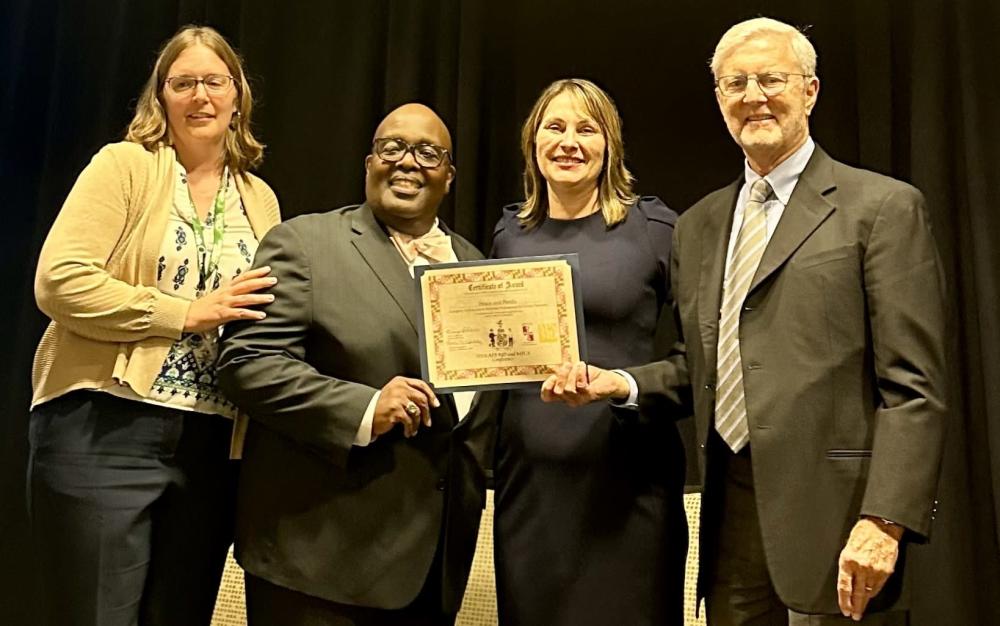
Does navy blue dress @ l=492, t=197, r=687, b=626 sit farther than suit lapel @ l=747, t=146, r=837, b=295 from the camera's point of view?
Yes

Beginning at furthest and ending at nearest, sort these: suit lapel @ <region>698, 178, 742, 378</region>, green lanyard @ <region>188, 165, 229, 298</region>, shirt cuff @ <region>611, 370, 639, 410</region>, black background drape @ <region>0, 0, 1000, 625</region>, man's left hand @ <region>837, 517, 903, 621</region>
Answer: black background drape @ <region>0, 0, 1000, 625</region>
green lanyard @ <region>188, 165, 229, 298</region>
shirt cuff @ <region>611, 370, 639, 410</region>
suit lapel @ <region>698, 178, 742, 378</region>
man's left hand @ <region>837, 517, 903, 621</region>

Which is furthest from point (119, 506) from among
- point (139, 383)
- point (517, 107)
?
point (517, 107)

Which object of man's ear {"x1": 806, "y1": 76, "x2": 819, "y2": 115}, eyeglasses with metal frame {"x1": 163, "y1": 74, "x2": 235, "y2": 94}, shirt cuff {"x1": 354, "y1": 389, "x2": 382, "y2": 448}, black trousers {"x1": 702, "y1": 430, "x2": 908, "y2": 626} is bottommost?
black trousers {"x1": 702, "y1": 430, "x2": 908, "y2": 626}

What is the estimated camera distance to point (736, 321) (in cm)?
185

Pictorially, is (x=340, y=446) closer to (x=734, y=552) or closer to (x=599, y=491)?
(x=599, y=491)

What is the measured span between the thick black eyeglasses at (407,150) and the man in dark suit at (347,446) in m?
0.10

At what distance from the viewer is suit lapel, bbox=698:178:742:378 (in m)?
1.89

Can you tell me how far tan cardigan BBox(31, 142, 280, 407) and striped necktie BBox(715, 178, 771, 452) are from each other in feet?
3.52

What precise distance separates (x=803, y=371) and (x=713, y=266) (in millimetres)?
303

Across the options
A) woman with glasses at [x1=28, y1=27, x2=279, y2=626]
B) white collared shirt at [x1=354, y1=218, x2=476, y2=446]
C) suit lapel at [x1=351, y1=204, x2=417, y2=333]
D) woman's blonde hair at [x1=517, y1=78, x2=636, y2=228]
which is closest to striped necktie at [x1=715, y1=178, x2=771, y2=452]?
woman's blonde hair at [x1=517, y1=78, x2=636, y2=228]

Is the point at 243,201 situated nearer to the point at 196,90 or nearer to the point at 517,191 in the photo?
the point at 196,90

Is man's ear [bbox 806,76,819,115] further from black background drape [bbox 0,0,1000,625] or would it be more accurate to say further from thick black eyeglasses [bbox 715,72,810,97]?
black background drape [bbox 0,0,1000,625]

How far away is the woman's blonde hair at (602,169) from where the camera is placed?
7.36 feet

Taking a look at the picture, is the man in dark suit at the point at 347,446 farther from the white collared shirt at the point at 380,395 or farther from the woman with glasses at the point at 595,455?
the woman with glasses at the point at 595,455
